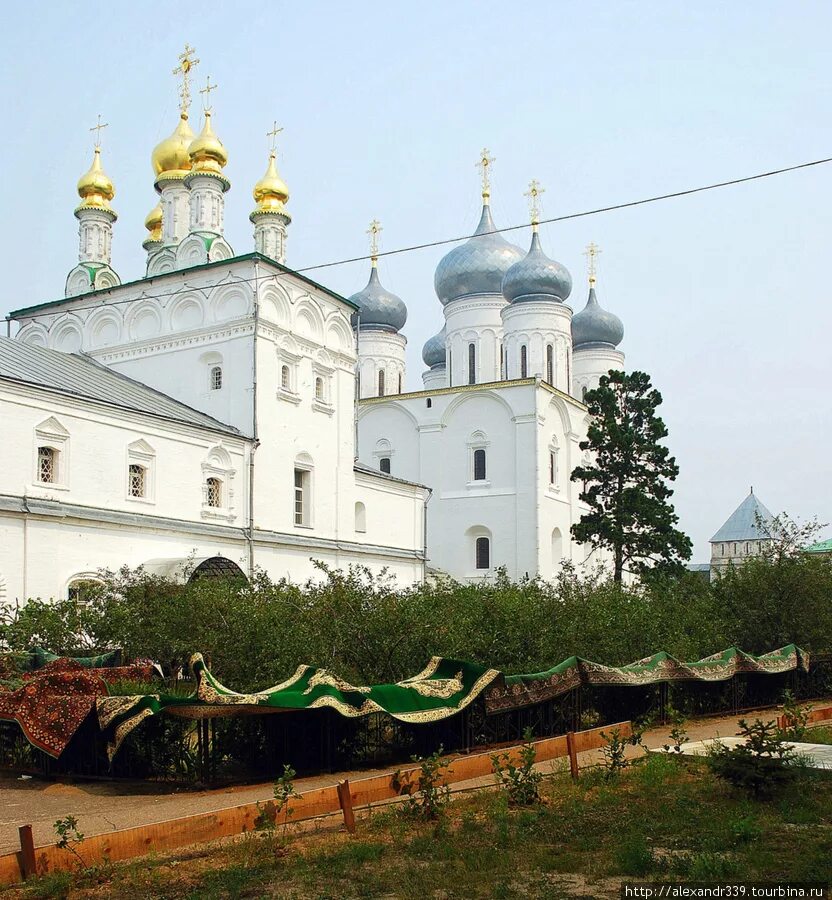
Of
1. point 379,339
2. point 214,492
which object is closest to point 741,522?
point 379,339

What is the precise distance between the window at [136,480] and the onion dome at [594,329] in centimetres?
2744

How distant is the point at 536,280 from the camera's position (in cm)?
3728

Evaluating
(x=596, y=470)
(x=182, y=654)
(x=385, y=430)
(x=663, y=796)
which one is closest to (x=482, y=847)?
(x=663, y=796)

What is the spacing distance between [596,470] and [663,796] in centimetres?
2283

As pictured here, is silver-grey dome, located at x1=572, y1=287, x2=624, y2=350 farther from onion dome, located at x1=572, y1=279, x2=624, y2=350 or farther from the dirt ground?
the dirt ground

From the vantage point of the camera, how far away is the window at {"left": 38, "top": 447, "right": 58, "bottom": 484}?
18.1 meters

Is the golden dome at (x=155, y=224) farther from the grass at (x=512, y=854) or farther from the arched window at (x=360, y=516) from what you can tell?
the grass at (x=512, y=854)

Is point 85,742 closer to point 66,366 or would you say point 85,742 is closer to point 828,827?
point 828,827

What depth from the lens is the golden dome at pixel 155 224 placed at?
99.4 ft

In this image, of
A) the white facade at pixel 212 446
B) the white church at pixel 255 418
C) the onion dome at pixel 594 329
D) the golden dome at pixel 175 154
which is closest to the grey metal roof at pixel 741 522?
the onion dome at pixel 594 329

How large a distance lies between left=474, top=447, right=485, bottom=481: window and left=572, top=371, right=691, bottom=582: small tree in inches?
168

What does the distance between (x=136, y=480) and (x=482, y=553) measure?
53.2 ft

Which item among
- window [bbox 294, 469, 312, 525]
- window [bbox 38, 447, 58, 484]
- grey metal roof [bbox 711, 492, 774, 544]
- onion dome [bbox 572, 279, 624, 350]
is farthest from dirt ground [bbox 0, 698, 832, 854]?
grey metal roof [bbox 711, 492, 774, 544]

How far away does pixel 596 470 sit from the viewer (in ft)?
99.6
